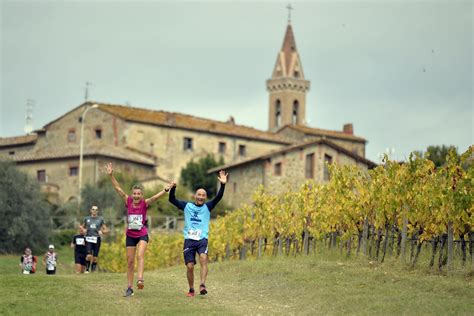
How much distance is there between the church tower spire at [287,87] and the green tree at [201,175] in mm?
40562

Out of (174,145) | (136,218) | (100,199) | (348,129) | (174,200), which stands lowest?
(136,218)

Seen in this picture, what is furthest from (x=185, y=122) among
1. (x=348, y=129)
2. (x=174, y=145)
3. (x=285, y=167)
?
(x=348, y=129)

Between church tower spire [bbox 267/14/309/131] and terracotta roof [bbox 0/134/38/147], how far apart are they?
37945 millimetres

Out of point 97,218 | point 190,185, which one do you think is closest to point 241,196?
point 190,185

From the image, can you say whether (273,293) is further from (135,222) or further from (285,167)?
(285,167)

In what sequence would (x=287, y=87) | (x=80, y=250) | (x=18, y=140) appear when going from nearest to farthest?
1. (x=80, y=250)
2. (x=18, y=140)
3. (x=287, y=87)

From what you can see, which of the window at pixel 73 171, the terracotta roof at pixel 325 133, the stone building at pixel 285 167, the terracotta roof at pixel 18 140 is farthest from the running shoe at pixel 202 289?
the terracotta roof at pixel 325 133

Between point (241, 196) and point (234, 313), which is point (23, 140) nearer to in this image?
point (241, 196)

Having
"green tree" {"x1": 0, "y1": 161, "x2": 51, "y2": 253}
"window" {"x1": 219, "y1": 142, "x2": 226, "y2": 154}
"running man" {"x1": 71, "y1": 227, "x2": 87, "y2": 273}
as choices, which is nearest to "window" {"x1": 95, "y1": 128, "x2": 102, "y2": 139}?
"window" {"x1": 219, "y1": 142, "x2": 226, "y2": 154}

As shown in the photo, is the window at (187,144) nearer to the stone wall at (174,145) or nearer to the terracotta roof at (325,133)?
the stone wall at (174,145)

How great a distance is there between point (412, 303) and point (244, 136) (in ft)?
248

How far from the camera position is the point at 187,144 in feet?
300

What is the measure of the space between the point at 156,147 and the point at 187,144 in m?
2.93

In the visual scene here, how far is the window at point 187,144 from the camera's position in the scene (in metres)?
91.2
